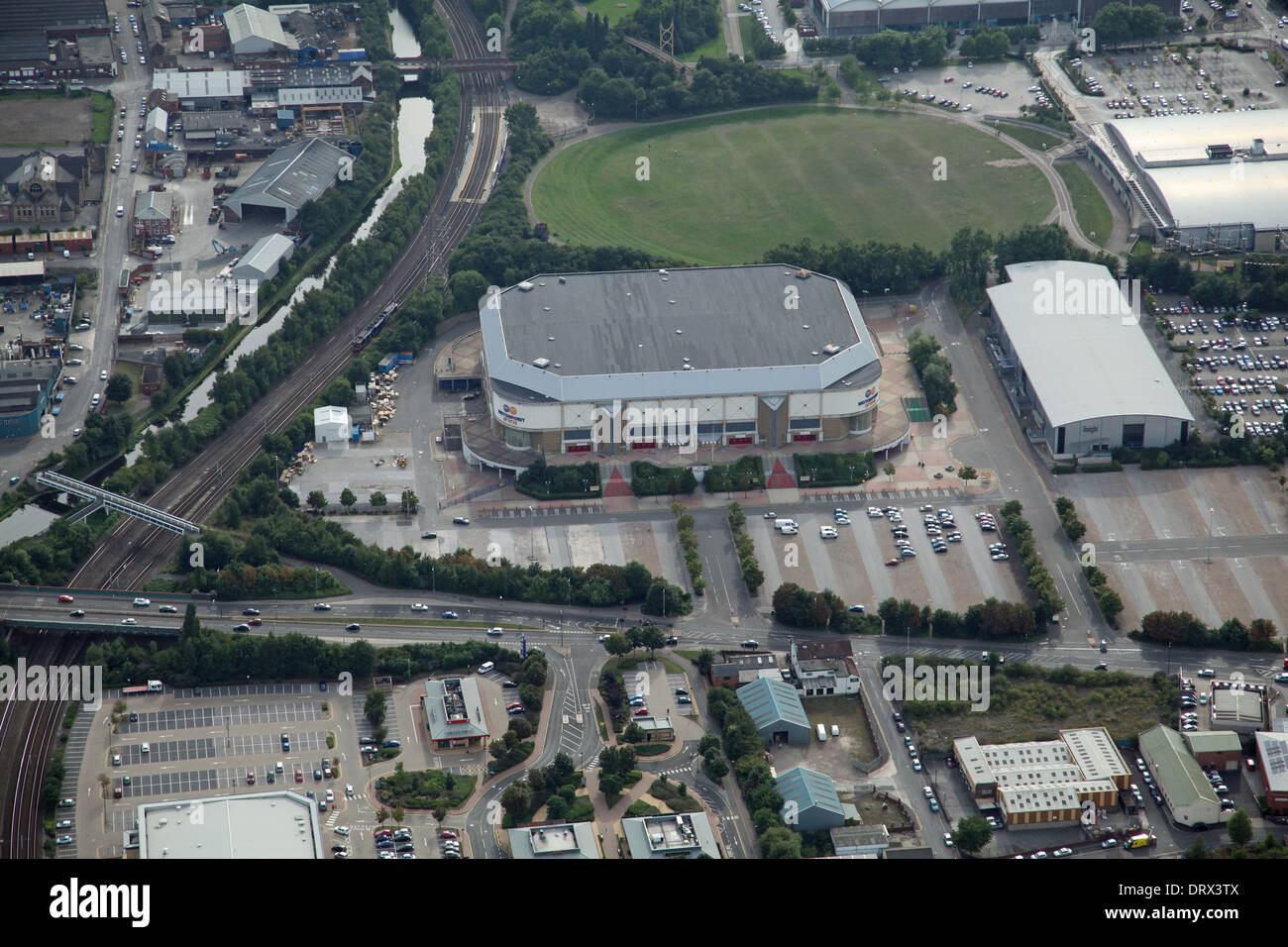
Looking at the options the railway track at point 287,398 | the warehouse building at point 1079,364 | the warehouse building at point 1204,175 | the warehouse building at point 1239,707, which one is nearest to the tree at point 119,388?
the railway track at point 287,398

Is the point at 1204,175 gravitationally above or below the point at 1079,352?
above

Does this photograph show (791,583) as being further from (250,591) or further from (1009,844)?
(250,591)

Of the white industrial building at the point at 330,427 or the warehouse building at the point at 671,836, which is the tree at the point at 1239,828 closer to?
the warehouse building at the point at 671,836

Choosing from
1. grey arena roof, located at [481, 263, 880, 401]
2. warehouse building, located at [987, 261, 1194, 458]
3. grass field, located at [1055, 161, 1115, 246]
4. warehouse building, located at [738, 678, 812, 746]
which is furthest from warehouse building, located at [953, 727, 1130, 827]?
grass field, located at [1055, 161, 1115, 246]

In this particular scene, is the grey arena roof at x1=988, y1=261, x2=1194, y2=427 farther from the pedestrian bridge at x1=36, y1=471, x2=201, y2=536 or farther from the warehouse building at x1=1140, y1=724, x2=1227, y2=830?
the pedestrian bridge at x1=36, y1=471, x2=201, y2=536

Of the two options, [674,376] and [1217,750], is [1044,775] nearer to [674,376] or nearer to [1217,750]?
A: [1217,750]

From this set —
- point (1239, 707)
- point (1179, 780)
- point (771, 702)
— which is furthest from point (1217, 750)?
point (771, 702)
